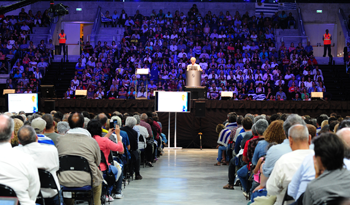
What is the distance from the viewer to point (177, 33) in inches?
893

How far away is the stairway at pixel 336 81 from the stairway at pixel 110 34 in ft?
34.4

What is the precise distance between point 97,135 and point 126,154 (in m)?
1.80

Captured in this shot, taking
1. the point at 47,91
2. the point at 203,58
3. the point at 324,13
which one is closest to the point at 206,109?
the point at 47,91

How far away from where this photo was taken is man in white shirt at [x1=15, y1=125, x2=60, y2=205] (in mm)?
4371

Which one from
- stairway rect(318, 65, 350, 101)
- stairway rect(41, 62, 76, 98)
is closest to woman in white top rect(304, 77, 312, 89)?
stairway rect(318, 65, 350, 101)

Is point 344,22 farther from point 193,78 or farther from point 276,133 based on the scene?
point 276,133

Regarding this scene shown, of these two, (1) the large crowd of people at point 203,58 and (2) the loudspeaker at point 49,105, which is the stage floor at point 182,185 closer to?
(2) the loudspeaker at point 49,105

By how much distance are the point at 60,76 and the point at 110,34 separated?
4.56 meters

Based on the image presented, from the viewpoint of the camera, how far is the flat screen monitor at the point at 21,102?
1259 centimetres

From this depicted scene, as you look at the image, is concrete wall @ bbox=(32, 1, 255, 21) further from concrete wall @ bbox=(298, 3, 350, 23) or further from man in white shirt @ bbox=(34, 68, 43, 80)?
man in white shirt @ bbox=(34, 68, 43, 80)

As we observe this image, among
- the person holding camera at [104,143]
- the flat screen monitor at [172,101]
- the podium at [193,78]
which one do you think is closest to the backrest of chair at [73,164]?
the person holding camera at [104,143]

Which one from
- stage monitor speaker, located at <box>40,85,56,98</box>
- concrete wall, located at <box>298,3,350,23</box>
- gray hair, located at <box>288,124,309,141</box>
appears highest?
concrete wall, located at <box>298,3,350,23</box>

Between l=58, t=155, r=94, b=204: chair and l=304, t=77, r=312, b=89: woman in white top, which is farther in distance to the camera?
l=304, t=77, r=312, b=89: woman in white top

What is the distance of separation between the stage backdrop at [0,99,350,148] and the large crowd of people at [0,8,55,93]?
3852 mm
